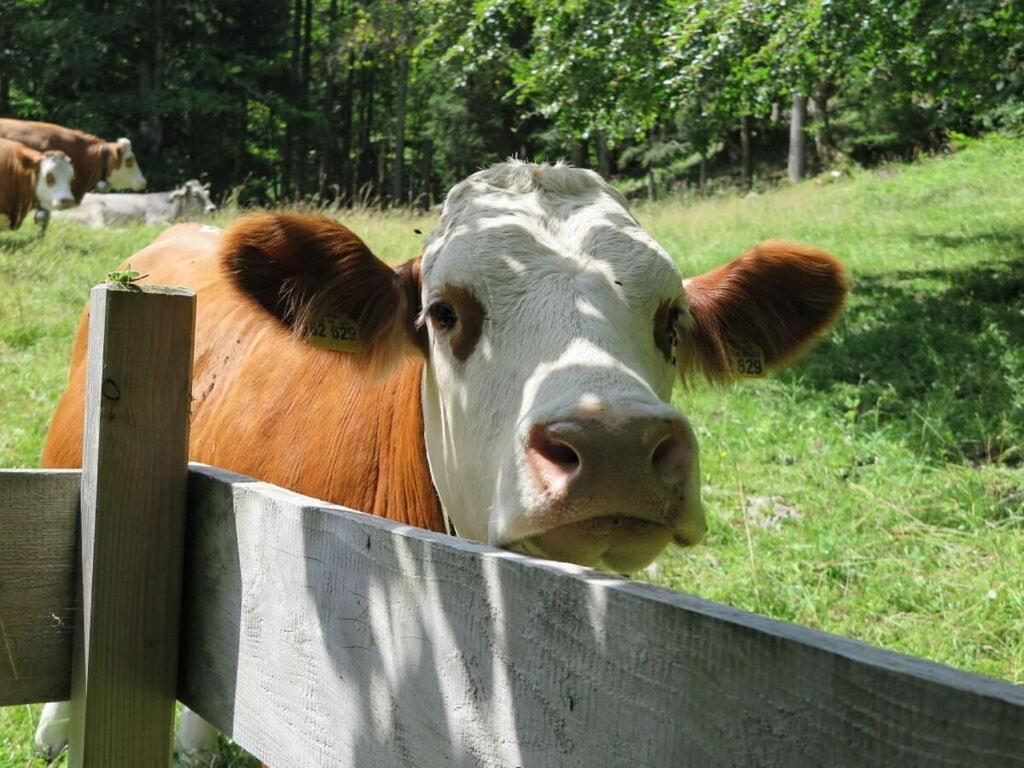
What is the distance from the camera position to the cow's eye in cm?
295

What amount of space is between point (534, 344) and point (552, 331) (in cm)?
6

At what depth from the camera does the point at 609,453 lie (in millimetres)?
1980

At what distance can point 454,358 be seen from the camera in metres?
2.88

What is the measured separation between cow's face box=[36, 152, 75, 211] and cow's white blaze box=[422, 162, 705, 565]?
47.8ft

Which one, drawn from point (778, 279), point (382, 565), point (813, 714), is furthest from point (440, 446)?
point (813, 714)

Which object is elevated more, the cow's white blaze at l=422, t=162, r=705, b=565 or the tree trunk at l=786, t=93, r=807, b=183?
the tree trunk at l=786, t=93, r=807, b=183

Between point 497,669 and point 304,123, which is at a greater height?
point 304,123

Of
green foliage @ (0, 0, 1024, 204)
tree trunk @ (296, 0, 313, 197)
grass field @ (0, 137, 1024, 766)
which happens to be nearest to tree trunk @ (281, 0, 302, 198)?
green foliage @ (0, 0, 1024, 204)

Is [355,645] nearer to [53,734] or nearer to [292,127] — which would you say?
[53,734]

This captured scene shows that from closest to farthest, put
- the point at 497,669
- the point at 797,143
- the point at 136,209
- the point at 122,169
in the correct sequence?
the point at 497,669 < the point at 136,209 < the point at 122,169 < the point at 797,143

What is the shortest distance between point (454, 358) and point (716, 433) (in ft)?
14.7

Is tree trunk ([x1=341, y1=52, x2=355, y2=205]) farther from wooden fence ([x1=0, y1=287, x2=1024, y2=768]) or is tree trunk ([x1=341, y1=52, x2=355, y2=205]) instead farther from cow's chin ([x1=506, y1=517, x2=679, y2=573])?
wooden fence ([x1=0, y1=287, x2=1024, y2=768])

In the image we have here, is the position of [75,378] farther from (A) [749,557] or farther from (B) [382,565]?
(B) [382,565]

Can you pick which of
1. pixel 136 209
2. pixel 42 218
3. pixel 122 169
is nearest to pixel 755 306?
pixel 42 218
